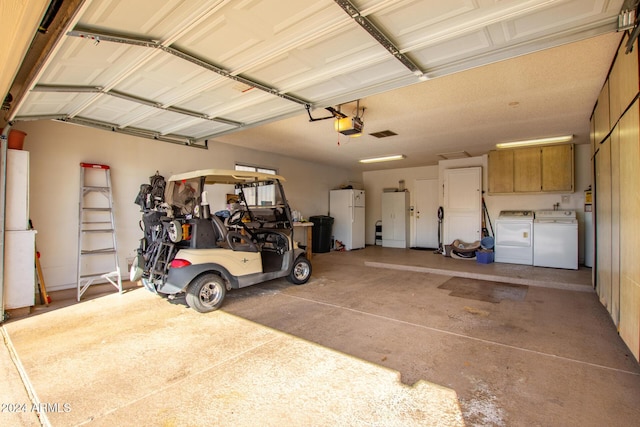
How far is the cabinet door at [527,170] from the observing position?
6.36 m

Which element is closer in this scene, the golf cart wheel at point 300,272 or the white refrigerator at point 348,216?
the golf cart wheel at point 300,272

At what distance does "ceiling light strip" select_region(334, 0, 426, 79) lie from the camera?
1.91m

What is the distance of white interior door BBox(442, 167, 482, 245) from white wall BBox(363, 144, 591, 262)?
205mm

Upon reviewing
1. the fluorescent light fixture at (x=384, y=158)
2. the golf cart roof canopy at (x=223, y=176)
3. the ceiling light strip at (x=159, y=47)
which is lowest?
the golf cart roof canopy at (x=223, y=176)

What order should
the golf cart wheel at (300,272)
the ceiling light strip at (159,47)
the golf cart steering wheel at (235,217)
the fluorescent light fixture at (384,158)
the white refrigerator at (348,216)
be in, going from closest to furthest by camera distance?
the ceiling light strip at (159,47) → the golf cart steering wheel at (235,217) → the golf cart wheel at (300,272) → the fluorescent light fixture at (384,158) → the white refrigerator at (348,216)

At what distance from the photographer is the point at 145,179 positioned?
4953 mm

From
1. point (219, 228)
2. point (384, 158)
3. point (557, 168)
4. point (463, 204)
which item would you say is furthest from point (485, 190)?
point (219, 228)

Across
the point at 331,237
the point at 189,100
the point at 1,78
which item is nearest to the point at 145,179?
the point at 189,100

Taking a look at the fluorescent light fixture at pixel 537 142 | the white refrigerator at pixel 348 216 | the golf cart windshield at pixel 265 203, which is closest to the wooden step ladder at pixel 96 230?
the golf cart windshield at pixel 265 203

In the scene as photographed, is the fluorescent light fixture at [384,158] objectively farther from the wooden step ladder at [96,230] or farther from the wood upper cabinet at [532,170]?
the wooden step ladder at [96,230]

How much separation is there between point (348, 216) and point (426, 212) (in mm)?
2460

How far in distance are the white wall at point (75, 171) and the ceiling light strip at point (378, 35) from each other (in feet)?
14.1

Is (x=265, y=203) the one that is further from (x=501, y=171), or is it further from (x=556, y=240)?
(x=556, y=240)

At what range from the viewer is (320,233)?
8070mm
